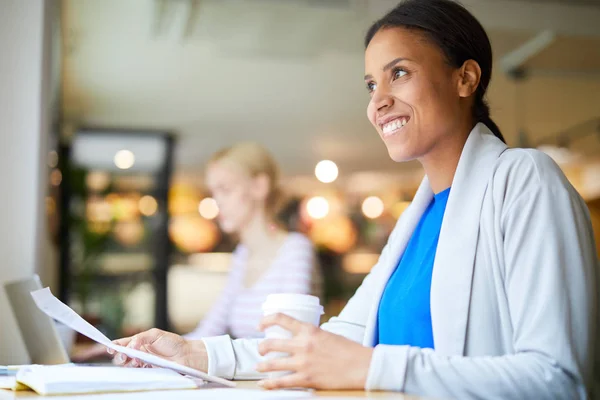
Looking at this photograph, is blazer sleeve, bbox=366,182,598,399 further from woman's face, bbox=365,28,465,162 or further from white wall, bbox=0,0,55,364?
white wall, bbox=0,0,55,364

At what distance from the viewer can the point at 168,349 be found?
4.48ft

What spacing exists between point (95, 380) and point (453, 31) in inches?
38.8

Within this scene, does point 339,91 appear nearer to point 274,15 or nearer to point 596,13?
point 274,15

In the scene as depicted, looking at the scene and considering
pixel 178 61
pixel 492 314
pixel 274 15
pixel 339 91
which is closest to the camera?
pixel 492 314

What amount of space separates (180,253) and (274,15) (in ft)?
7.48

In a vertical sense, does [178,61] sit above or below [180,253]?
above

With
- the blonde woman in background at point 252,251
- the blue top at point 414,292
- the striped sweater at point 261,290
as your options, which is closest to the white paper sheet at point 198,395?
the blue top at point 414,292

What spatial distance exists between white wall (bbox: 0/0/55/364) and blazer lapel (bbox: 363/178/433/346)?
1.53 m

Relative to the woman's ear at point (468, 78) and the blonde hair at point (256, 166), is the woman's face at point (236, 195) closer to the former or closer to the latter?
the blonde hair at point (256, 166)

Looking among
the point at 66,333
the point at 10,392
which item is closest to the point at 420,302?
the point at 10,392

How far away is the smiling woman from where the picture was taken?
1057 millimetres

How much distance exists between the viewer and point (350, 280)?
672cm

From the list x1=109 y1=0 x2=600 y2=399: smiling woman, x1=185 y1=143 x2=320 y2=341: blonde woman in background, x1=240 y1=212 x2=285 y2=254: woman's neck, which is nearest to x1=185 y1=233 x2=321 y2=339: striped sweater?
x1=185 y1=143 x2=320 y2=341: blonde woman in background

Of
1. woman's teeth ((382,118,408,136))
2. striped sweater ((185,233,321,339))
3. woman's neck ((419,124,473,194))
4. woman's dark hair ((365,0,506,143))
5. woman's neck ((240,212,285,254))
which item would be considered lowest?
striped sweater ((185,233,321,339))
